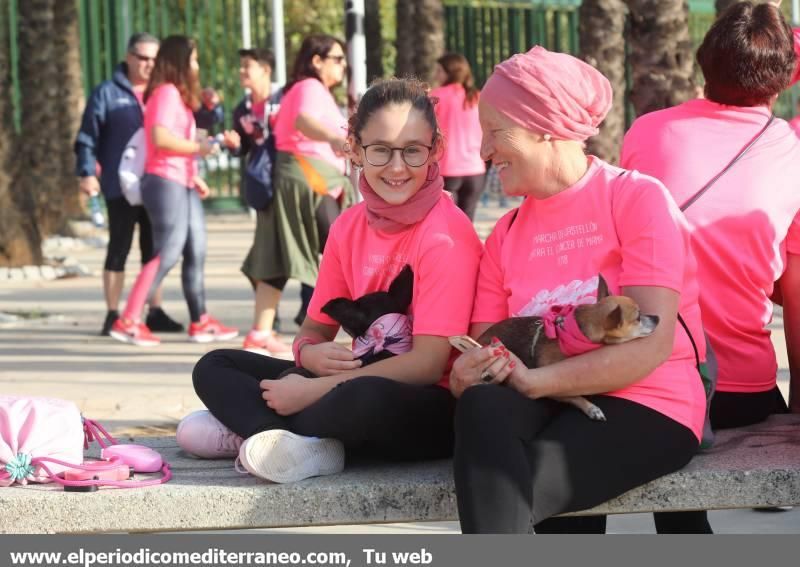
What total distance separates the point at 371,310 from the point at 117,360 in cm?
527

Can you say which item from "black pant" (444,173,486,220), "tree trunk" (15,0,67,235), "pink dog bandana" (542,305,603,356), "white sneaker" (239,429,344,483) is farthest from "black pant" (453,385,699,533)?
"tree trunk" (15,0,67,235)

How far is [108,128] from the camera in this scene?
32.9 ft

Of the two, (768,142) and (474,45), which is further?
(474,45)

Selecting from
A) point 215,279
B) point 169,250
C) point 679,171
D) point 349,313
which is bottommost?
point 215,279

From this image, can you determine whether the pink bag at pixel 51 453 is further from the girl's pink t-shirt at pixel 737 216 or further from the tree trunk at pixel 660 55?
the tree trunk at pixel 660 55

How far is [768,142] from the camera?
14.3ft

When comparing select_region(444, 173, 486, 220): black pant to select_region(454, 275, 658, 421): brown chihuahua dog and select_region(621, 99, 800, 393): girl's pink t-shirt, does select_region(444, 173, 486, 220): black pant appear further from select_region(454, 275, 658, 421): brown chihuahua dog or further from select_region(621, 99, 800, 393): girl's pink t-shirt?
select_region(454, 275, 658, 421): brown chihuahua dog

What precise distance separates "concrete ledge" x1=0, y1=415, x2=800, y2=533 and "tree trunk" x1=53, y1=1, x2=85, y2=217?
15847 millimetres

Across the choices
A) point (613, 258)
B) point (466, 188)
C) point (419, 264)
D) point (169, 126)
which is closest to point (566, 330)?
point (613, 258)

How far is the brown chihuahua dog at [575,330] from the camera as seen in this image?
3.58m

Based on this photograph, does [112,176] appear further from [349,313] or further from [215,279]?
[349,313]

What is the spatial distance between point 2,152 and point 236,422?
1028cm

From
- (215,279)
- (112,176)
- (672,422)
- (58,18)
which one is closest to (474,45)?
(58,18)

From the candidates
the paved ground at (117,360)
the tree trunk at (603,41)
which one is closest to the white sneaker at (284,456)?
the paved ground at (117,360)
